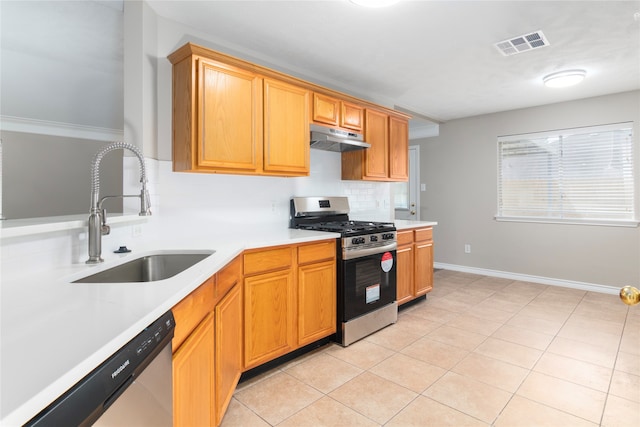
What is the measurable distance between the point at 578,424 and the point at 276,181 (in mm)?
2659

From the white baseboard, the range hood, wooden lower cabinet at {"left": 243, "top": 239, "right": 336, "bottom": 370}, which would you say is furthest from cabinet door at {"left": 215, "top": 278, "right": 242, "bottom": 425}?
the white baseboard

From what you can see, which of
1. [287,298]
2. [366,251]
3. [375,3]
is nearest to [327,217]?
[366,251]

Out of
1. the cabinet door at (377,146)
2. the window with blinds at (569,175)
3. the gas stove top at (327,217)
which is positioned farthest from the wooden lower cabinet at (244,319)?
the window with blinds at (569,175)

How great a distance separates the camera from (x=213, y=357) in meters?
1.57

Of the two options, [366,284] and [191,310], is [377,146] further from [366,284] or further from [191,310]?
[191,310]

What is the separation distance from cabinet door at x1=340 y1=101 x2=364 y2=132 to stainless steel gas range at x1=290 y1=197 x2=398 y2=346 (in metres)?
0.79

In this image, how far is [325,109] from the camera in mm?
3119

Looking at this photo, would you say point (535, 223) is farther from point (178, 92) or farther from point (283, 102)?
point (178, 92)

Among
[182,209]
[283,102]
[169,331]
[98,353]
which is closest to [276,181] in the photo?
[283,102]

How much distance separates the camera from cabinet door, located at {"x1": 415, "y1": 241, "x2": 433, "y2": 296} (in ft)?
12.2

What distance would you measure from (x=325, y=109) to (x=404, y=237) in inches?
60.7

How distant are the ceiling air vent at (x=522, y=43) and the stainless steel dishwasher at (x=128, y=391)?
10.4 feet

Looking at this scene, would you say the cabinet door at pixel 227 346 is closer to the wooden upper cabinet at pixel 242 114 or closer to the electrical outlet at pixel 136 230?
the electrical outlet at pixel 136 230

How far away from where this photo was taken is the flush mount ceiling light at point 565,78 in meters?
3.36
